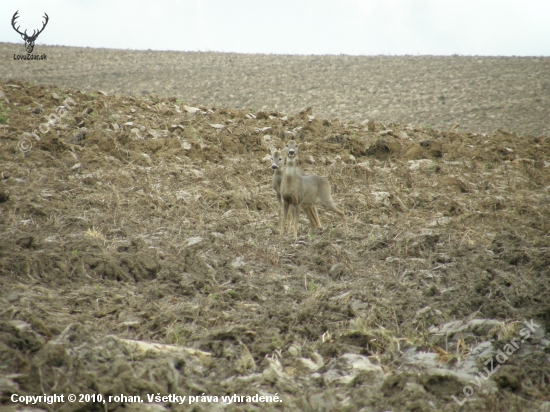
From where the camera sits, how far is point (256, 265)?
7.71 metres

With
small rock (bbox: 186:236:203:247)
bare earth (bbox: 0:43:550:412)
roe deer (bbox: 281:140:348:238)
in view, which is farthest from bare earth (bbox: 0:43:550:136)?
small rock (bbox: 186:236:203:247)

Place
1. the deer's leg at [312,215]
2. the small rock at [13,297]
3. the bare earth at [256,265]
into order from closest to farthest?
the bare earth at [256,265], the small rock at [13,297], the deer's leg at [312,215]

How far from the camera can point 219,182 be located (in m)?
11.9

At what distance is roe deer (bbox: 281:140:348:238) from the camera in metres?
9.63

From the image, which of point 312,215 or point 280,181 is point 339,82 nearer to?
point 312,215

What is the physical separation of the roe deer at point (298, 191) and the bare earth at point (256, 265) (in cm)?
54

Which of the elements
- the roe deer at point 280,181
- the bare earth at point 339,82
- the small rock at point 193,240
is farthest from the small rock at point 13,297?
the bare earth at point 339,82

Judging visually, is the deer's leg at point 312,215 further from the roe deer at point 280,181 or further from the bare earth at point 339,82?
the bare earth at point 339,82

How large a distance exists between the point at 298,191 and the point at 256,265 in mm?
2353

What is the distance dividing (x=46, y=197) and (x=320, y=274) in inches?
213

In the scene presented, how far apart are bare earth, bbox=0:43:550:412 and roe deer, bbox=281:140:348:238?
1.76 feet

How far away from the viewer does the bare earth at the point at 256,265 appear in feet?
14.3

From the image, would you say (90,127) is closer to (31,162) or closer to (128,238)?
(31,162)

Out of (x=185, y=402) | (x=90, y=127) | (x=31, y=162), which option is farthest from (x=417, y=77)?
(x=185, y=402)
